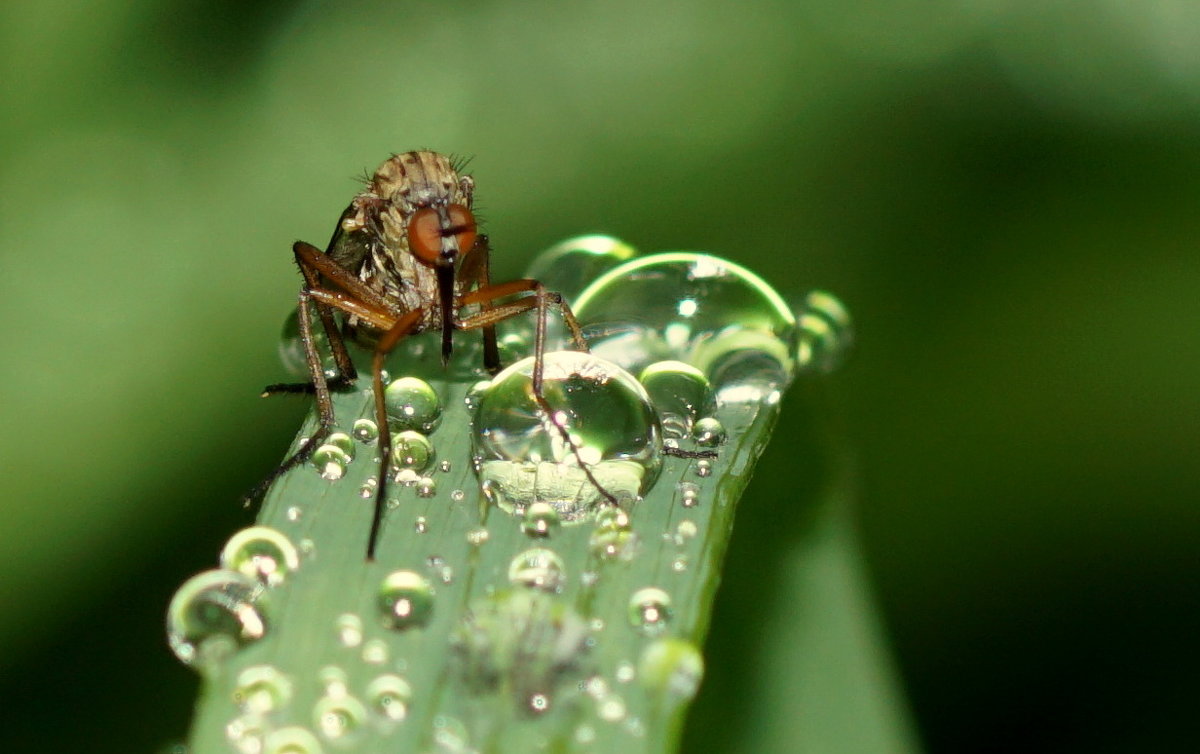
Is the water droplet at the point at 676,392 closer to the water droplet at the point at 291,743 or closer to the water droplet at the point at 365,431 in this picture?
the water droplet at the point at 365,431

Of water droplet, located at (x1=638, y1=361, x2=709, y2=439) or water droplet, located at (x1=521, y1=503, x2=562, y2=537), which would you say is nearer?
water droplet, located at (x1=521, y1=503, x2=562, y2=537)

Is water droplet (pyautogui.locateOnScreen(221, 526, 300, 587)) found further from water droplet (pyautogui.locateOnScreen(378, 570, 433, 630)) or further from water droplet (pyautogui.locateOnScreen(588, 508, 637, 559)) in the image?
water droplet (pyautogui.locateOnScreen(588, 508, 637, 559))

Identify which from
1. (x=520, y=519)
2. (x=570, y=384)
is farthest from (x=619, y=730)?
(x=570, y=384)

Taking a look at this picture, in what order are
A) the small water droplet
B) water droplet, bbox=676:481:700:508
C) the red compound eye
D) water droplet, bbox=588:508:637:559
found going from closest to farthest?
water droplet, bbox=588:508:637:559
water droplet, bbox=676:481:700:508
the small water droplet
the red compound eye

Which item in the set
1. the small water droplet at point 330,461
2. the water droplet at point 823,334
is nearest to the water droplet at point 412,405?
the small water droplet at point 330,461

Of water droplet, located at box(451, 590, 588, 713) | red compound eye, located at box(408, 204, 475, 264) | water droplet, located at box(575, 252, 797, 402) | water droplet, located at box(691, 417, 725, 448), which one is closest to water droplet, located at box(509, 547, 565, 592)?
water droplet, located at box(451, 590, 588, 713)

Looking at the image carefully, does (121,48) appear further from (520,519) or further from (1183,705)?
(1183,705)
